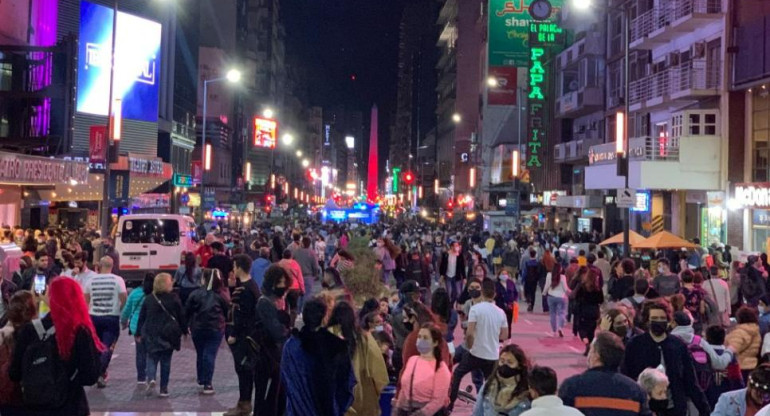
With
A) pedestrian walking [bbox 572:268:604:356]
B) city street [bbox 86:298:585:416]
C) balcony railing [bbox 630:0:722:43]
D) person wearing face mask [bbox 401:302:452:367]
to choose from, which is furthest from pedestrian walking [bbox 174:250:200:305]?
balcony railing [bbox 630:0:722:43]

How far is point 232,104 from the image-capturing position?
86812mm

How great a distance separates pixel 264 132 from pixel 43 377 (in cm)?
8881

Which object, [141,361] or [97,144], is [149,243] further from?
[97,144]

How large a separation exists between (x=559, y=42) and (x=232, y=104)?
132 feet

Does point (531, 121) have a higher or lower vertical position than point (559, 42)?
lower

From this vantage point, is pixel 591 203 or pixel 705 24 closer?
pixel 705 24

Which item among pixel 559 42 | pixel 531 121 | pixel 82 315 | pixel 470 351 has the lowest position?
pixel 470 351

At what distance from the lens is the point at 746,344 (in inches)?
356

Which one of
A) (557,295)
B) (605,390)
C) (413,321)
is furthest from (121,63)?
(605,390)

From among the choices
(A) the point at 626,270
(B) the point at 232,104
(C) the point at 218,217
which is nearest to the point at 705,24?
(A) the point at 626,270

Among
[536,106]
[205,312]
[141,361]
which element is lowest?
[141,361]

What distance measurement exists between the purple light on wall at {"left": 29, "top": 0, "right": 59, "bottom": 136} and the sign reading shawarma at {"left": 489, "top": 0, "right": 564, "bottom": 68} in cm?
2917

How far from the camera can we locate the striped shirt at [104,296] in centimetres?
1150

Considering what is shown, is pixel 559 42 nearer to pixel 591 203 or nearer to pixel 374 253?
pixel 591 203
